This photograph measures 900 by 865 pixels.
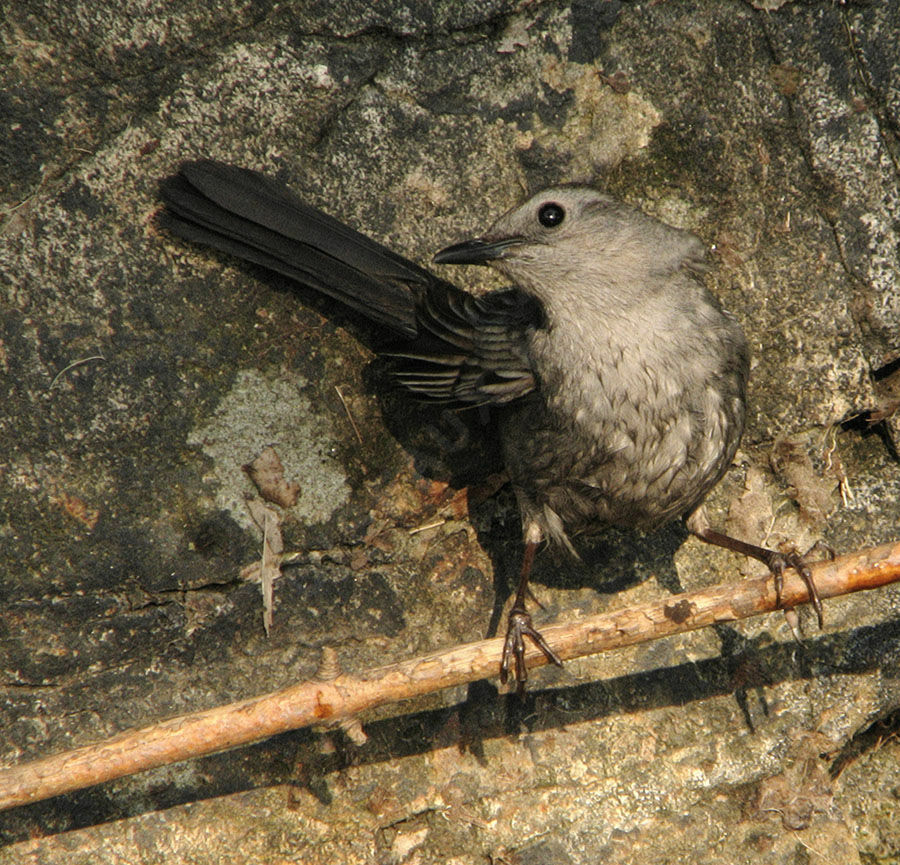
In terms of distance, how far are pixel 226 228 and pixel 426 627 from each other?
60.9 inches

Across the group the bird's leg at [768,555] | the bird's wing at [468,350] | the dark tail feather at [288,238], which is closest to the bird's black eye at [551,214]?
the bird's wing at [468,350]

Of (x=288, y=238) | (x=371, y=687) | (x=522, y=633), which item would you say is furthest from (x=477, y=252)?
(x=371, y=687)

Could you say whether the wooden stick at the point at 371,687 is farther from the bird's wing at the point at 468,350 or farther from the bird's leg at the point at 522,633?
the bird's wing at the point at 468,350

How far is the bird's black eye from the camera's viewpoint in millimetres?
3047

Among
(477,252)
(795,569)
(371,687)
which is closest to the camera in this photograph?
(371,687)

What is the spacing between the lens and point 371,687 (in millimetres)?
2785

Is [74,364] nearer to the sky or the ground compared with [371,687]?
nearer to the sky

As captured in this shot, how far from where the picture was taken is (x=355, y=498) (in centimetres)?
342

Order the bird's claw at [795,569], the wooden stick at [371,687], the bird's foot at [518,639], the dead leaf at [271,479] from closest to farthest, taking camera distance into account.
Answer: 1. the wooden stick at [371,687]
2. the bird's claw at [795,569]
3. the bird's foot at [518,639]
4. the dead leaf at [271,479]

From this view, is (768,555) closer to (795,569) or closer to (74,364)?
(795,569)

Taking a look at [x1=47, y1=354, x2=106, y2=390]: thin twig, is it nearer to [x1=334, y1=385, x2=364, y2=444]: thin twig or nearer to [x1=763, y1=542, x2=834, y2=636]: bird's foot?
[x1=334, y1=385, x2=364, y2=444]: thin twig

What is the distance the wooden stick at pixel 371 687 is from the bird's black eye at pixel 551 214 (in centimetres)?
122

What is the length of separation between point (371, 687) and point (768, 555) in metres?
1.44

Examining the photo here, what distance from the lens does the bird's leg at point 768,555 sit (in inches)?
118
